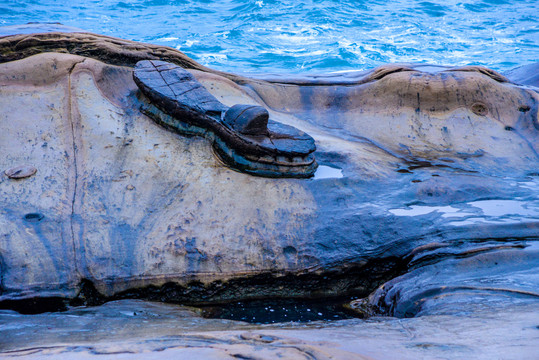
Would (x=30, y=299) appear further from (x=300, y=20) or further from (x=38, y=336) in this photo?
(x=300, y=20)

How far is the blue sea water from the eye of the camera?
1025 cm

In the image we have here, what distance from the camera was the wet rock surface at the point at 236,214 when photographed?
8.05 ft

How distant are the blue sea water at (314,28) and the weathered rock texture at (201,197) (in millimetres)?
6195

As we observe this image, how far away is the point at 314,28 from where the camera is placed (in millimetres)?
11328

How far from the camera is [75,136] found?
308 cm

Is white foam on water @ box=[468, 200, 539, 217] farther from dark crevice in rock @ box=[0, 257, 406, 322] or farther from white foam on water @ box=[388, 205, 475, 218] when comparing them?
dark crevice in rock @ box=[0, 257, 406, 322]

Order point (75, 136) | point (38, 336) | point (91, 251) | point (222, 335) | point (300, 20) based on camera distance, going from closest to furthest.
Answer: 1. point (222, 335)
2. point (38, 336)
3. point (91, 251)
4. point (75, 136)
5. point (300, 20)

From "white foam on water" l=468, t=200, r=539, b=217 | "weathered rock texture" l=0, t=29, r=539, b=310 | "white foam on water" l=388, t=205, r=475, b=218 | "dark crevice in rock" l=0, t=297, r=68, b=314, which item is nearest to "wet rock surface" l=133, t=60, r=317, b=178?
"weathered rock texture" l=0, t=29, r=539, b=310

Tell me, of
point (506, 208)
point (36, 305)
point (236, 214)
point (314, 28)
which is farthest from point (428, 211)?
point (314, 28)

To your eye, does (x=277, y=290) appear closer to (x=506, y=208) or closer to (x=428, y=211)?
Result: (x=428, y=211)

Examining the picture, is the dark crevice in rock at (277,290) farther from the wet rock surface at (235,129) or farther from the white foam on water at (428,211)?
the wet rock surface at (235,129)

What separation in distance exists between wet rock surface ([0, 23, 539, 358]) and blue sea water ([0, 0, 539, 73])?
6.35m

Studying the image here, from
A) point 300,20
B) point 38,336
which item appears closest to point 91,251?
point 38,336

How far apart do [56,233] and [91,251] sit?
0.69 ft
